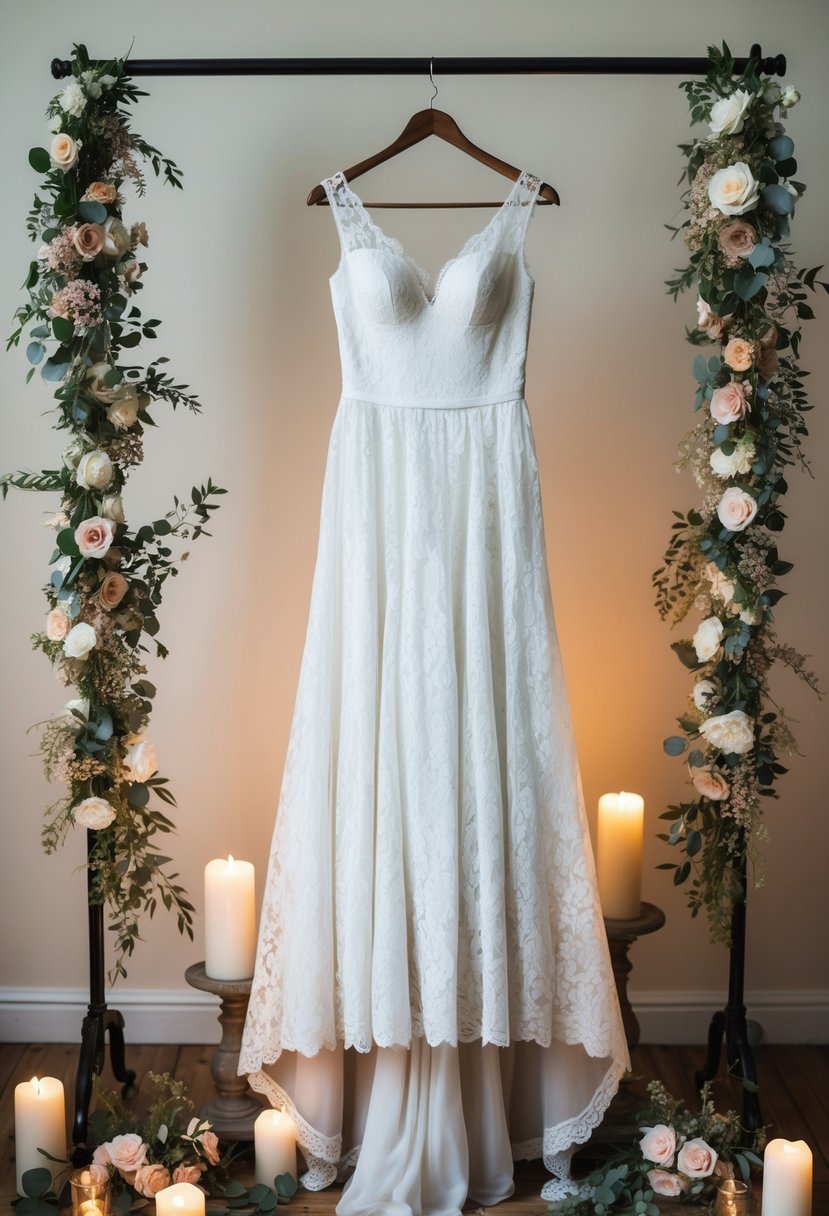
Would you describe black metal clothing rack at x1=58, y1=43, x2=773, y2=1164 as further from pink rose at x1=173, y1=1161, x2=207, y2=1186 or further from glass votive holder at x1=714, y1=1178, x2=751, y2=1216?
glass votive holder at x1=714, y1=1178, x2=751, y2=1216

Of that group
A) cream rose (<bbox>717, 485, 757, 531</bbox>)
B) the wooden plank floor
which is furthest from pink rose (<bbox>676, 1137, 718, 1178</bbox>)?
cream rose (<bbox>717, 485, 757, 531</bbox>)

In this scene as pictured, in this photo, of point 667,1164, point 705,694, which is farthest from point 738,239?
point 667,1164

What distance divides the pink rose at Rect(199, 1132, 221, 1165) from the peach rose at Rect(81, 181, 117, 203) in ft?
5.81

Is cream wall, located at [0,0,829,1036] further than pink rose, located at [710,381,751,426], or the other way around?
cream wall, located at [0,0,829,1036]

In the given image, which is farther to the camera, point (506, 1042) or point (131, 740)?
point (131, 740)

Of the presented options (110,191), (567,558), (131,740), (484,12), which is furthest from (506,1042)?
(484,12)

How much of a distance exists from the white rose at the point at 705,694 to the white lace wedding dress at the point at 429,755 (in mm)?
322

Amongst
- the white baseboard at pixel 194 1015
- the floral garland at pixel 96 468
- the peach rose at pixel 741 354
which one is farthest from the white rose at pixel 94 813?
the peach rose at pixel 741 354

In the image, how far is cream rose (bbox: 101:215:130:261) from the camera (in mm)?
2334

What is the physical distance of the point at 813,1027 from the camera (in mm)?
3086

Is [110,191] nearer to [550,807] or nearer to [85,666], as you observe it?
[85,666]

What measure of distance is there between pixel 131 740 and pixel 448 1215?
1.07 metres

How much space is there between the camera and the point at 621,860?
268cm

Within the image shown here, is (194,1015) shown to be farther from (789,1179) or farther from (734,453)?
(734,453)
